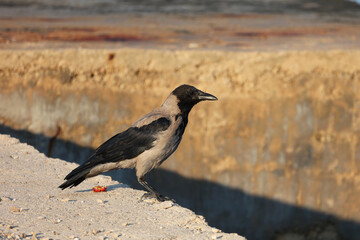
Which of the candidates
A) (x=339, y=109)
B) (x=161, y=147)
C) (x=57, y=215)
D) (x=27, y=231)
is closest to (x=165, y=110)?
(x=161, y=147)

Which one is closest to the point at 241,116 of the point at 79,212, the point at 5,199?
the point at 79,212

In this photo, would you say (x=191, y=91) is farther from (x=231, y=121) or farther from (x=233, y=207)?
(x=233, y=207)

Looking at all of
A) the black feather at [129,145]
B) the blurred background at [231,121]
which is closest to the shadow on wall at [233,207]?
the blurred background at [231,121]

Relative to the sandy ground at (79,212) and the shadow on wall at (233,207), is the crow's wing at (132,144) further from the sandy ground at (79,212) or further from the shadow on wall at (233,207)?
the shadow on wall at (233,207)

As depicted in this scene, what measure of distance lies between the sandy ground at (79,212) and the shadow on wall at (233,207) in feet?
9.70

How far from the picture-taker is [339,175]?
10430mm

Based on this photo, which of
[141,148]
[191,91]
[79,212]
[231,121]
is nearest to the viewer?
[79,212]

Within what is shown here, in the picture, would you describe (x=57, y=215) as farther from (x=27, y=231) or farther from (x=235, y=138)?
(x=235, y=138)

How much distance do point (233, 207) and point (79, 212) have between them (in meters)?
4.65

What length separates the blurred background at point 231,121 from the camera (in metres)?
10.4

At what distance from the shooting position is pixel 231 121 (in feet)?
34.3

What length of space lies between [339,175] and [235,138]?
64.6 inches

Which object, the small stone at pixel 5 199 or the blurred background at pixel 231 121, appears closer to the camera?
the small stone at pixel 5 199

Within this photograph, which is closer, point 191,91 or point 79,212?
point 79,212
